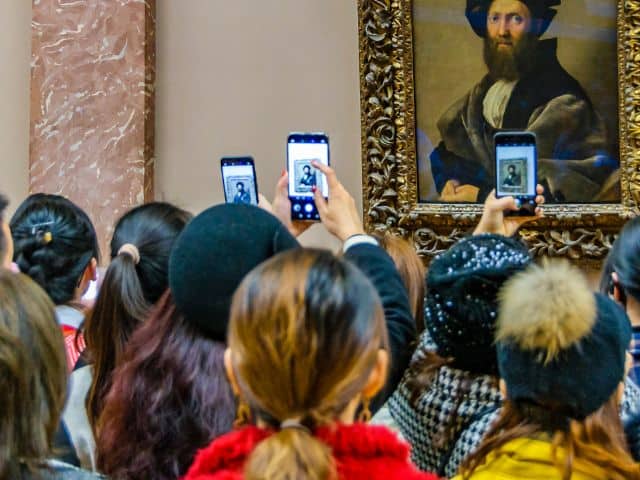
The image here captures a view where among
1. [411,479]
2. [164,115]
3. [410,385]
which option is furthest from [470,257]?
[164,115]

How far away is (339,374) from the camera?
1438 mm

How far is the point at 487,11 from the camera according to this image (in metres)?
5.16

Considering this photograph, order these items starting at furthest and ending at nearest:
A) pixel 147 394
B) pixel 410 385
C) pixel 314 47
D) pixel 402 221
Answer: pixel 314 47, pixel 402 221, pixel 410 385, pixel 147 394

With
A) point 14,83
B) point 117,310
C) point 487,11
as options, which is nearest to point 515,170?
point 487,11

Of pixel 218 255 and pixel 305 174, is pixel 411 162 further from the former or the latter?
pixel 218 255

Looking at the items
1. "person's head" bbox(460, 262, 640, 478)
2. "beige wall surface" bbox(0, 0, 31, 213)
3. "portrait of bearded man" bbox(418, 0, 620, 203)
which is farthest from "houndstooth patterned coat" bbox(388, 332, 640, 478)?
"beige wall surface" bbox(0, 0, 31, 213)

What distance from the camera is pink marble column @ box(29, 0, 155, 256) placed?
5.34 meters

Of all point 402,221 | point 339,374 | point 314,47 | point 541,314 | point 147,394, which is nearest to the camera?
point 339,374

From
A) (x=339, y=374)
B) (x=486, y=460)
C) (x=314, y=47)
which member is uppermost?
(x=314, y=47)

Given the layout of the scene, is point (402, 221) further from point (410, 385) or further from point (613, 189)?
point (410, 385)

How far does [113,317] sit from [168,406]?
0.51 meters

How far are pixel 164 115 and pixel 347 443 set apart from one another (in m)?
4.31

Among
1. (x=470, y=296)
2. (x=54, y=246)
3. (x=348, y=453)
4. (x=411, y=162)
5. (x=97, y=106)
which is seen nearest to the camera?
(x=348, y=453)

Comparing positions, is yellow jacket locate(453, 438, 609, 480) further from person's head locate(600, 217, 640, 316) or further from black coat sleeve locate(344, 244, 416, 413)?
person's head locate(600, 217, 640, 316)
